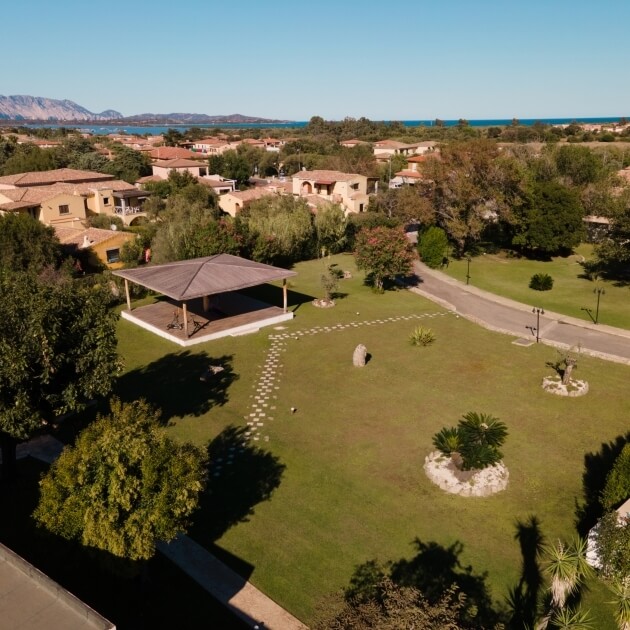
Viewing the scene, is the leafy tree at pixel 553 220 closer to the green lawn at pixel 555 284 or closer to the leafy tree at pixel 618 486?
the green lawn at pixel 555 284

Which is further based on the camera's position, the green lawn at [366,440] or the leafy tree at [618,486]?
the leafy tree at [618,486]

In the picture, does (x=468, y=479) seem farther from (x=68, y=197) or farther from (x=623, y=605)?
(x=68, y=197)

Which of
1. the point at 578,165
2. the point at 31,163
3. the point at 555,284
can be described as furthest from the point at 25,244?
the point at 578,165

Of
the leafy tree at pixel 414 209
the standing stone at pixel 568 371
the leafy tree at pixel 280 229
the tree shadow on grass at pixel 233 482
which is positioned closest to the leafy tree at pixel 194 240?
the leafy tree at pixel 280 229

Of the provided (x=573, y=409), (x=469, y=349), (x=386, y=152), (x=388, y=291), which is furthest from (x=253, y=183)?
(x=573, y=409)

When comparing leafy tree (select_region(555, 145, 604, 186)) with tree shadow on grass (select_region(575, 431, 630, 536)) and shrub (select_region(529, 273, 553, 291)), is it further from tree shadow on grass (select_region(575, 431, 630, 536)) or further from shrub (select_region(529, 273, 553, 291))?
tree shadow on grass (select_region(575, 431, 630, 536))

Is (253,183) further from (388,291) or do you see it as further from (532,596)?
(532,596)
